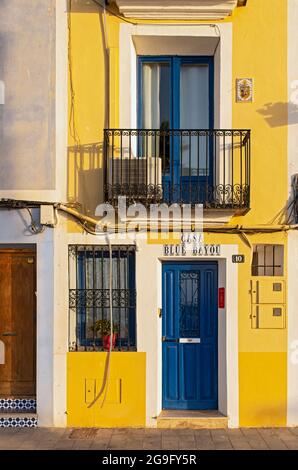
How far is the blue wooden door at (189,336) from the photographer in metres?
8.74

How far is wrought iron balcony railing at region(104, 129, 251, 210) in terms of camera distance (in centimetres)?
827

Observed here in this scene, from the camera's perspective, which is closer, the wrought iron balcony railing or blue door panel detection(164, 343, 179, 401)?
the wrought iron balcony railing

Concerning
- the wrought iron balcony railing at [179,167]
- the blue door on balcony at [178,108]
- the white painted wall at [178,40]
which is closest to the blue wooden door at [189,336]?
the wrought iron balcony railing at [179,167]

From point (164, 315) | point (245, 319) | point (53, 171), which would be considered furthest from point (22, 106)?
point (245, 319)

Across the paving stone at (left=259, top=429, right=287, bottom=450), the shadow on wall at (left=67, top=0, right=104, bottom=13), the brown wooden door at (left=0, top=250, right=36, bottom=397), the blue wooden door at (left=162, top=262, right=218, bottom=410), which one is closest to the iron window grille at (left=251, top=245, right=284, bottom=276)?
the blue wooden door at (left=162, top=262, right=218, bottom=410)

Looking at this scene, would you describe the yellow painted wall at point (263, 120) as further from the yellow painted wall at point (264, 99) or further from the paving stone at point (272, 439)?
the paving stone at point (272, 439)

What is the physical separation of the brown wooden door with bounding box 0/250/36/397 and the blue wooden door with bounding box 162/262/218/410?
1931 mm

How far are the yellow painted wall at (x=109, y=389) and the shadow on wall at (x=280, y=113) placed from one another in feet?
12.5

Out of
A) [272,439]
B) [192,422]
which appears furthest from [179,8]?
[272,439]

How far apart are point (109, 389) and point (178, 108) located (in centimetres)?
424

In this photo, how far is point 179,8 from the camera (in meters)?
8.46

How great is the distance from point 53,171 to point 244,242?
2.89 meters

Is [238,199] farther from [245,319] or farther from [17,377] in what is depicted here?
[17,377]

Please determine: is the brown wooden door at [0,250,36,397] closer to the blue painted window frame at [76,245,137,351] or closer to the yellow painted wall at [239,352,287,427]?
the blue painted window frame at [76,245,137,351]
